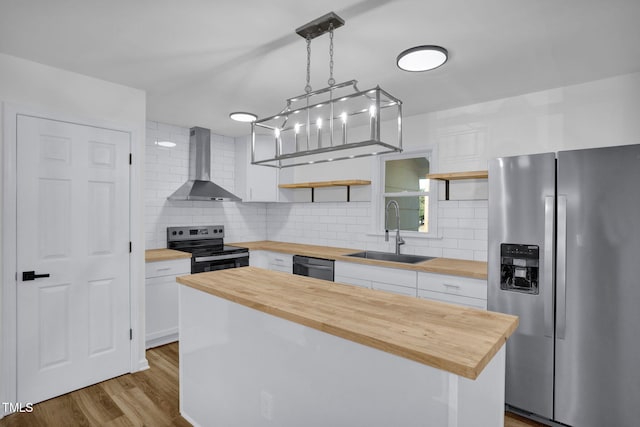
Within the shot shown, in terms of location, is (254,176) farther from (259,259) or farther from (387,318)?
(387,318)

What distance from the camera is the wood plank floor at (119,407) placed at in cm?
221

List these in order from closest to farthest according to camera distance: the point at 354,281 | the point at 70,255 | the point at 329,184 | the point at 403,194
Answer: the point at 70,255, the point at 354,281, the point at 403,194, the point at 329,184

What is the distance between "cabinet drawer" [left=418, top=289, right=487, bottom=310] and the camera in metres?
2.63

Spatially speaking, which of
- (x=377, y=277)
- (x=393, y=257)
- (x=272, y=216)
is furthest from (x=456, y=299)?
(x=272, y=216)

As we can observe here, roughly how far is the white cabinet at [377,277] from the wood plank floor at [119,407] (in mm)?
1183

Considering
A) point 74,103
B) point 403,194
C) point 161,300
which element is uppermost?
point 74,103

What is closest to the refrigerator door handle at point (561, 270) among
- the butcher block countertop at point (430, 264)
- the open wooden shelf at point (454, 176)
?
the butcher block countertop at point (430, 264)

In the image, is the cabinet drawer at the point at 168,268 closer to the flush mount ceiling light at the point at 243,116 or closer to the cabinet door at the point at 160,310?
the cabinet door at the point at 160,310

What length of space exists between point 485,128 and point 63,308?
3.94m

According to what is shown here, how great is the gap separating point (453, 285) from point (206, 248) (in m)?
2.86

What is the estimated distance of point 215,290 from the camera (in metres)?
1.88

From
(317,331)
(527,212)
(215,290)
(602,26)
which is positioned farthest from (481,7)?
(215,290)

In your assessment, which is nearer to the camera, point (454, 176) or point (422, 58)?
point (422, 58)

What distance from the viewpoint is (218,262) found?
386 cm
